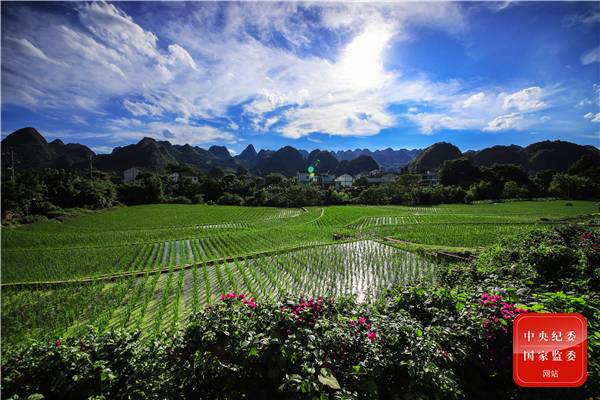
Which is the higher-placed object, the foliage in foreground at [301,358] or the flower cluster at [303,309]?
the flower cluster at [303,309]

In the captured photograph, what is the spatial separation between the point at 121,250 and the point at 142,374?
41.3ft

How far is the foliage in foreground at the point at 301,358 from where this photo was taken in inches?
83.3

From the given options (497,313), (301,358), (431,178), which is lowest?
(301,358)

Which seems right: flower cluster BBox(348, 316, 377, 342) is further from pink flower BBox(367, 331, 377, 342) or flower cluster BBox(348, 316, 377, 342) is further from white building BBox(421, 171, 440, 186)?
white building BBox(421, 171, 440, 186)

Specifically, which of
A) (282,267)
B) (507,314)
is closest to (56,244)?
(282,267)

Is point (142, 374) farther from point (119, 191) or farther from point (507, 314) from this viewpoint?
point (119, 191)

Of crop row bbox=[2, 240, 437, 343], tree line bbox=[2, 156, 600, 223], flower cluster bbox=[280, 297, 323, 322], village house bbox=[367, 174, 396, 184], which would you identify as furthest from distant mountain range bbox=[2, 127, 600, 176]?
flower cluster bbox=[280, 297, 323, 322]

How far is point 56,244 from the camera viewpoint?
14.4 metres

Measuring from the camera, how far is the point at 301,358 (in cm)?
222

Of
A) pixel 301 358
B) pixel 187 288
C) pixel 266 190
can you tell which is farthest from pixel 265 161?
pixel 301 358

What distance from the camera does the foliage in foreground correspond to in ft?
6.94

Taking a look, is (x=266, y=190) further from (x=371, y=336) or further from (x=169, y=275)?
(x=371, y=336)

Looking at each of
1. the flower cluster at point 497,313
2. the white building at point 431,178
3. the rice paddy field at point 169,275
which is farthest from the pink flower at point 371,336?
the white building at point 431,178

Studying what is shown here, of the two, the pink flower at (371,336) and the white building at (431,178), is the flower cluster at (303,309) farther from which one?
the white building at (431,178)
